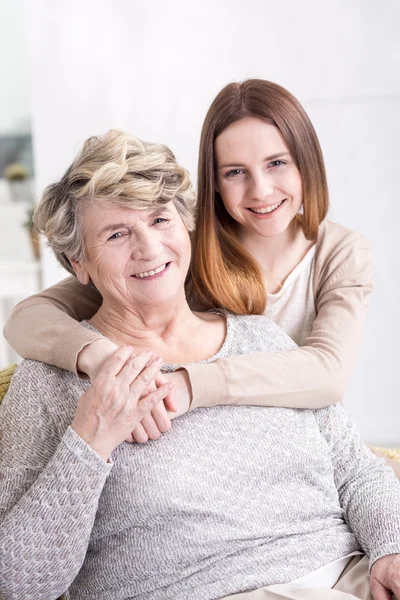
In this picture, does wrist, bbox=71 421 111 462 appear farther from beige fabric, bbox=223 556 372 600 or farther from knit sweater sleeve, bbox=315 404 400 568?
knit sweater sleeve, bbox=315 404 400 568

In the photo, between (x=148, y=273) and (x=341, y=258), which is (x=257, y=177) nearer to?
(x=341, y=258)

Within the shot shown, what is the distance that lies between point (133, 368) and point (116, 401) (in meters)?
0.07

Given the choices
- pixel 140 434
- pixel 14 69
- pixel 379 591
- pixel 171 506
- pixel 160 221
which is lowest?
pixel 379 591

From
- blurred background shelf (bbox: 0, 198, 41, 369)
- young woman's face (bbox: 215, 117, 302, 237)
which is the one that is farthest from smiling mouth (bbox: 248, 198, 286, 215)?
blurred background shelf (bbox: 0, 198, 41, 369)

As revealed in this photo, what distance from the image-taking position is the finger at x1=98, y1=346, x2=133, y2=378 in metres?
1.53

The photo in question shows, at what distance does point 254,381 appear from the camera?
1.70 m

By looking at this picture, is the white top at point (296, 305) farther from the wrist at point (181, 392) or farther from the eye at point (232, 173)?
the wrist at point (181, 392)

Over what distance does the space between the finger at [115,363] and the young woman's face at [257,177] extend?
2.40 ft

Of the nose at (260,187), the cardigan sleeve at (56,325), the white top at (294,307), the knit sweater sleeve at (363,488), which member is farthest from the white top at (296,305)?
the cardigan sleeve at (56,325)

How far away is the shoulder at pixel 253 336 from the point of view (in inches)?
73.4

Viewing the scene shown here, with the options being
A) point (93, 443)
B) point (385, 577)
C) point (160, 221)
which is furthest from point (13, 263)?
point (385, 577)

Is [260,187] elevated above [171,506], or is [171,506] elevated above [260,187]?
[260,187]

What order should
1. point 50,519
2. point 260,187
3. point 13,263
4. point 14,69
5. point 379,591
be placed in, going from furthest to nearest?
1. point 14,69
2. point 13,263
3. point 260,187
4. point 379,591
5. point 50,519

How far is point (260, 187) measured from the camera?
2.12 m
